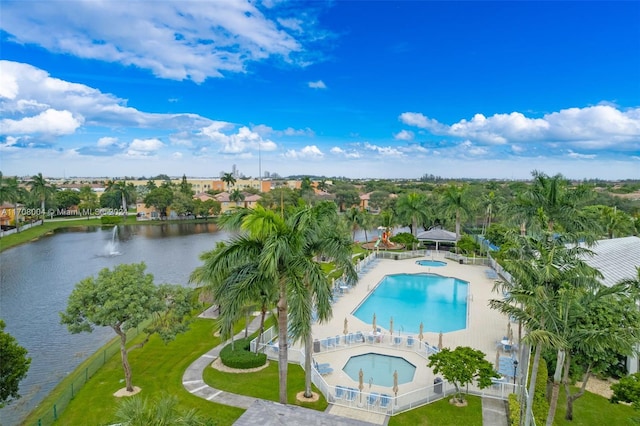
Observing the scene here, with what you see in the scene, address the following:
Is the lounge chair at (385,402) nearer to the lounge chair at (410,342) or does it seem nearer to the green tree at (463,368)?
the green tree at (463,368)

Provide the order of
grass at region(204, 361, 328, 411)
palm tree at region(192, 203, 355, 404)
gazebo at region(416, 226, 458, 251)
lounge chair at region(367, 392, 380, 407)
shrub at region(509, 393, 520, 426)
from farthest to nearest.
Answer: gazebo at region(416, 226, 458, 251), grass at region(204, 361, 328, 411), lounge chair at region(367, 392, 380, 407), shrub at region(509, 393, 520, 426), palm tree at region(192, 203, 355, 404)

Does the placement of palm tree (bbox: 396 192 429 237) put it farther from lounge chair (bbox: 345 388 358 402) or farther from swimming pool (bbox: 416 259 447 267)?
lounge chair (bbox: 345 388 358 402)

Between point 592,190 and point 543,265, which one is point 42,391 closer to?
point 543,265

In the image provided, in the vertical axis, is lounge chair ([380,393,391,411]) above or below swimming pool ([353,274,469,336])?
above

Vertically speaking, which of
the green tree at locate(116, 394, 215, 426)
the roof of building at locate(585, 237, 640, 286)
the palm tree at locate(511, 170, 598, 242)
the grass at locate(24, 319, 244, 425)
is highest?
the palm tree at locate(511, 170, 598, 242)

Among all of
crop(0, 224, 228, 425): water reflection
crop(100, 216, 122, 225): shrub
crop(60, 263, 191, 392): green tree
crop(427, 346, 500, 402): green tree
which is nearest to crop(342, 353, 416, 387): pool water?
crop(427, 346, 500, 402): green tree

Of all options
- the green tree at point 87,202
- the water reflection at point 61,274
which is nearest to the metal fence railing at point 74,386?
the water reflection at point 61,274
